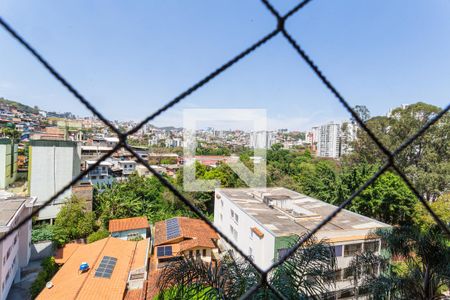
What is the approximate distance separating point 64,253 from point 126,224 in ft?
5.17

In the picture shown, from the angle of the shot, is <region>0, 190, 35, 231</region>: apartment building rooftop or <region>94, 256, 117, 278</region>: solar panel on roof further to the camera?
<region>94, 256, 117, 278</region>: solar panel on roof

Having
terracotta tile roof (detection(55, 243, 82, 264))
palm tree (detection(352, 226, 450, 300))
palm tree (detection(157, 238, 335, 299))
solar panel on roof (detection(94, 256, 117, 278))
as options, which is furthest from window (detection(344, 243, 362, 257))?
terracotta tile roof (detection(55, 243, 82, 264))

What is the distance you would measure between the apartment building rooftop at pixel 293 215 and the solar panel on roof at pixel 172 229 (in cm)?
138

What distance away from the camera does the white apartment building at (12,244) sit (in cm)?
391

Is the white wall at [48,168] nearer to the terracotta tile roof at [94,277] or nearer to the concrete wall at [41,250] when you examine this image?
the concrete wall at [41,250]

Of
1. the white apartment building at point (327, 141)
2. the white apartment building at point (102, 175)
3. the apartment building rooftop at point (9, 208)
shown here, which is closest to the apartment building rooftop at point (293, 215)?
the apartment building rooftop at point (9, 208)

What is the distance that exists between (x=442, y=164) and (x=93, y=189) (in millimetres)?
10031

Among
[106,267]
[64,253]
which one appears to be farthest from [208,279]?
[64,253]

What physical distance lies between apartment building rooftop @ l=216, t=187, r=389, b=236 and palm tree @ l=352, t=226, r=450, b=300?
44.7 inches

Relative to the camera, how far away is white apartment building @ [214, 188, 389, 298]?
13.3 feet

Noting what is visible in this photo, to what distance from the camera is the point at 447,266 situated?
2.39 meters

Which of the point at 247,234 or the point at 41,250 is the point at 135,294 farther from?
the point at 41,250

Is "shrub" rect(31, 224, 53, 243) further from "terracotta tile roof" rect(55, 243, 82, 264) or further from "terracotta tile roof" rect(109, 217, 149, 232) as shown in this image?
"terracotta tile roof" rect(109, 217, 149, 232)

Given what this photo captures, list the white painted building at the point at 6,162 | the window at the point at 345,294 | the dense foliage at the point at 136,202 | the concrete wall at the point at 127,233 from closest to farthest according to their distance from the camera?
the window at the point at 345,294 < the concrete wall at the point at 127,233 < the dense foliage at the point at 136,202 < the white painted building at the point at 6,162
